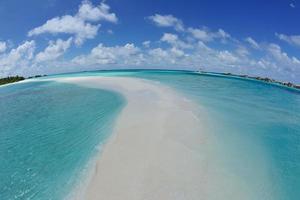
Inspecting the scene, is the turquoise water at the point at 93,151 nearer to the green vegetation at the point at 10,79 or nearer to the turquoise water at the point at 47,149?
the turquoise water at the point at 47,149

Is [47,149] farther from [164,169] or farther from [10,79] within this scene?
[10,79]

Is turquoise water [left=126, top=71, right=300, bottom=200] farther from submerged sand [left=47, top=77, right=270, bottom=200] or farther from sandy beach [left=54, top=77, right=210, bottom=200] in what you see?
sandy beach [left=54, top=77, right=210, bottom=200]

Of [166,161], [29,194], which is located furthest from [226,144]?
[29,194]

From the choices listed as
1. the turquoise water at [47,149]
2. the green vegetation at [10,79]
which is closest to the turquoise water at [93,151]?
the turquoise water at [47,149]

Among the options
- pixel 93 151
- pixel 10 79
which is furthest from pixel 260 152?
pixel 10 79

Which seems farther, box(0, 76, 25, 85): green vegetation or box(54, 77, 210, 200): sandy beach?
box(0, 76, 25, 85): green vegetation

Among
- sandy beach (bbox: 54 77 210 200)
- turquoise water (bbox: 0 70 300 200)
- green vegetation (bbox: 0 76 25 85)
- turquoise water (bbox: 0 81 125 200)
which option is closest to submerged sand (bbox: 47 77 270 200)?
sandy beach (bbox: 54 77 210 200)

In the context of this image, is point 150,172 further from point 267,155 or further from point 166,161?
point 267,155

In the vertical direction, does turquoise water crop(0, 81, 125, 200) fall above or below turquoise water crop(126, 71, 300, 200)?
below

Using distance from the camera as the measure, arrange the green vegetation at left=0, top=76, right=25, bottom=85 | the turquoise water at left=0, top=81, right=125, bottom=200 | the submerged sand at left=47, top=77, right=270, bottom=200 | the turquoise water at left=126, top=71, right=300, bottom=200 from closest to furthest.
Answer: the submerged sand at left=47, top=77, right=270, bottom=200 < the turquoise water at left=0, top=81, right=125, bottom=200 < the turquoise water at left=126, top=71, right=300, bottom=200 < the green vegetation at left=0, top=76, right=25, bottom=85
